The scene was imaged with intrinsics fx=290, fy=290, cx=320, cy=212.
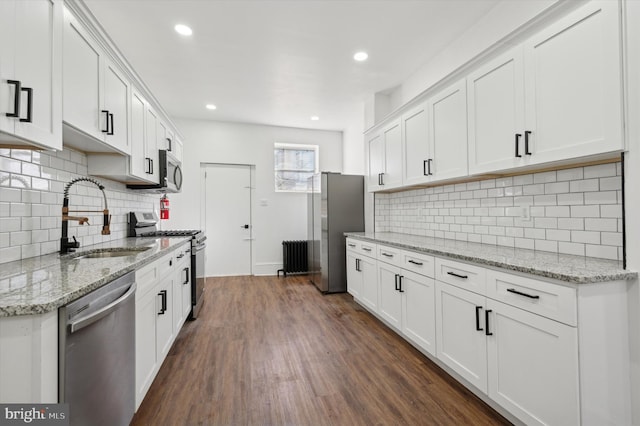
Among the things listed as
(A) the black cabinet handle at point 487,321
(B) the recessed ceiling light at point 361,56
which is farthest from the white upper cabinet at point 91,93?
(A) the black cabinet handle at point 487,321

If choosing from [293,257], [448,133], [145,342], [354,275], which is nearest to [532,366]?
[448,133]

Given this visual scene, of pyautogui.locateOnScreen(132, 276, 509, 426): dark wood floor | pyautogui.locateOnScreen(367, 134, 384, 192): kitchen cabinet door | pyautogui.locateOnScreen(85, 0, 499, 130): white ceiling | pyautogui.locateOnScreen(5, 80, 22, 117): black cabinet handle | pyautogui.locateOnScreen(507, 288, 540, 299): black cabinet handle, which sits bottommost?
pyautogui.locateOnScreen(132, 276, 509, 426): dark wood floor

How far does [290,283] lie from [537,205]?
12.4 feet

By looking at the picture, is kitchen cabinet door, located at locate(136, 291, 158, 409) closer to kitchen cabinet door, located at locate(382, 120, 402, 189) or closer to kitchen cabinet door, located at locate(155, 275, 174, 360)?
kitchen cabinet door, located at locate(155, 275, 174, 360)

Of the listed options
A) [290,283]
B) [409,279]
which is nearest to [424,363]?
[409,279]

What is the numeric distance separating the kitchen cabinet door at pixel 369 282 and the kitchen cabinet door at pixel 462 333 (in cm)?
103

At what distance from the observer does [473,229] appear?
8.63 feet

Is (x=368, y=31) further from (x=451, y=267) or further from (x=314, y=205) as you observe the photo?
(x=314, y=205)

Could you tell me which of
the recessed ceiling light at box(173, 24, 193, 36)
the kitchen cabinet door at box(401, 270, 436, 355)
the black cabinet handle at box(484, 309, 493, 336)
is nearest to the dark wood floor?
the kitchen cabinet door at box(401, 270, 436, 355)

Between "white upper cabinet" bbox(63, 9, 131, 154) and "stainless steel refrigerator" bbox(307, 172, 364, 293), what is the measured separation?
2.61m

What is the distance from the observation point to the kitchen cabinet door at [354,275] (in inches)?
142

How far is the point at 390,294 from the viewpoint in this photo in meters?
2.84

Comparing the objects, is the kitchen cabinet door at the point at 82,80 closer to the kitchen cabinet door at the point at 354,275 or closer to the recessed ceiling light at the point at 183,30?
the recessed ceiling light at the point at 183,30

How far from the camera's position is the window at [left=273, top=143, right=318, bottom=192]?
5.75m
